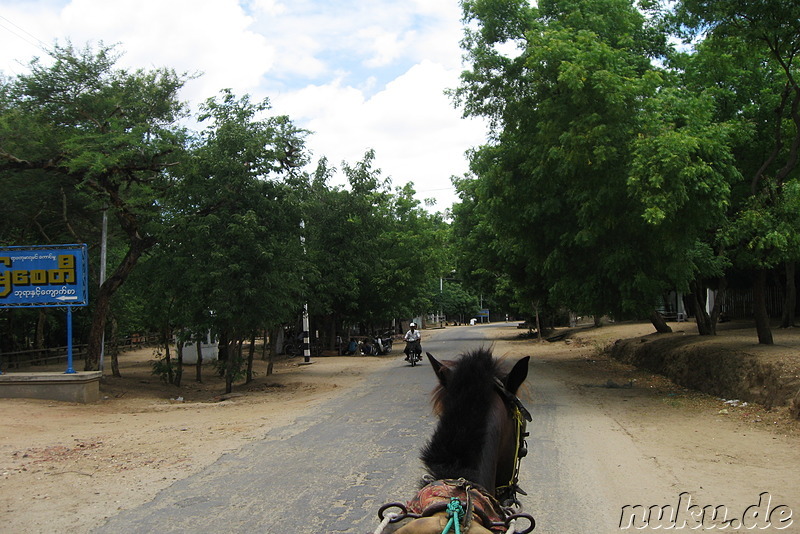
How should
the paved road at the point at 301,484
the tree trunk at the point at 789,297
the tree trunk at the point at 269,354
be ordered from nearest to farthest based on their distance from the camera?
the paved road at the point at 301,484
the tree trunk at the point at 789,297
the tree trunk at the point at 269,354

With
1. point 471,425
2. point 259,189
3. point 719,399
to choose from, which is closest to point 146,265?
point 259,189

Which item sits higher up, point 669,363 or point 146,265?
point 146,265

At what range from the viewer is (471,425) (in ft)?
8.30

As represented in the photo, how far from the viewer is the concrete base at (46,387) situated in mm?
13055

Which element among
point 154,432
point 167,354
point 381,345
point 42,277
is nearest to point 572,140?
point 154,432

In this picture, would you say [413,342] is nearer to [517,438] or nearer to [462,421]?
[517,438]

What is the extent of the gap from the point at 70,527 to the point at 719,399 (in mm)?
11110

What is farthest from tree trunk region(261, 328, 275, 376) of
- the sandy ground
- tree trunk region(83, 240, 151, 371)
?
tree trunk region(83, 240, 151, 371)

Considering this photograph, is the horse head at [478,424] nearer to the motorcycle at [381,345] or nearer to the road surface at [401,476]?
the road surface at [401,476]

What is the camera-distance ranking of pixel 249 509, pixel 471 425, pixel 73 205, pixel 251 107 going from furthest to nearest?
1. pixel 73 205
2. pixel 251 107
3. pixel 249 509
4. pixel 471 425

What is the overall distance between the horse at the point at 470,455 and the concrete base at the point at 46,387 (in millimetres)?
12449

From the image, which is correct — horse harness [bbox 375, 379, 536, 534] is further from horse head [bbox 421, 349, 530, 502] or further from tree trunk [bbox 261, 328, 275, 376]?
tree trunk [bbox 261, 328, 275, 376]

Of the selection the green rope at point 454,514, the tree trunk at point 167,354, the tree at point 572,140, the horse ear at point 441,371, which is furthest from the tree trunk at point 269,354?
the green rope at point 454,514

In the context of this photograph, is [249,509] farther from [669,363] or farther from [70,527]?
[669,363]
